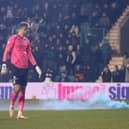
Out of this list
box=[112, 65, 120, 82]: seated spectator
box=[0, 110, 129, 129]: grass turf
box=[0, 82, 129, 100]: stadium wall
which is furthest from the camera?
box=[112, 65, 120, 82]: seated spectator

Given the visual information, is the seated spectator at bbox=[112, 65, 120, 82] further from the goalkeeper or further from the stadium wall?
the goalkeeper

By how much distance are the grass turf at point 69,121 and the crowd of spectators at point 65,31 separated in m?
7.19

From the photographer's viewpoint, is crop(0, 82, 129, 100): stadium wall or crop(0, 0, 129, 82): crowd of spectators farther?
crop(0, 0, 129, 82): crowd of spectators

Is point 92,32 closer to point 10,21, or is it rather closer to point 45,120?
point 10,21

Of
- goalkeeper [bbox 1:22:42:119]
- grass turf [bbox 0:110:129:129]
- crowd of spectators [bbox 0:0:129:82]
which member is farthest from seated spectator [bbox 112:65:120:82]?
goalkeeper [bbox 1:22:42:119]

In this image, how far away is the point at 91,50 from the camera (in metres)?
19.4

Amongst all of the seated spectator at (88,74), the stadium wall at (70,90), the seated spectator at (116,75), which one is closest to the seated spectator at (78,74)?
the seated spectator at (88,74)

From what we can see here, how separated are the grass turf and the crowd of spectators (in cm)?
719

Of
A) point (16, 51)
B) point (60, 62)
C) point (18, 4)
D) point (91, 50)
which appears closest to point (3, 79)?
point (60, 62)

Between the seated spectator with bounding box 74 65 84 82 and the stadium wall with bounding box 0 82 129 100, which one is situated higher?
the seated spectator with bounding box 74 65 84 82

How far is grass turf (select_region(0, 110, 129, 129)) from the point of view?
344 inches

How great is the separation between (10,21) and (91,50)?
3.65 meters

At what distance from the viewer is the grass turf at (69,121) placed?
344 inches

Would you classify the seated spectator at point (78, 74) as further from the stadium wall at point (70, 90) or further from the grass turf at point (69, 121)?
the grass turf at point (69, 121)
